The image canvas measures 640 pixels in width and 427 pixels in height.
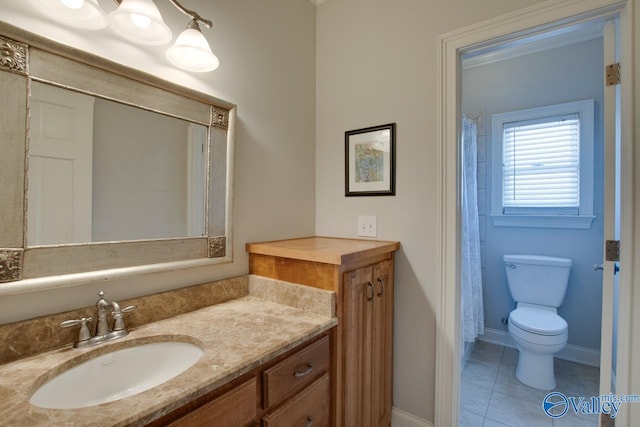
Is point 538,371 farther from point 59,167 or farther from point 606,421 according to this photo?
point 59,167

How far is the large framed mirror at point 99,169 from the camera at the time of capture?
0.84 metres

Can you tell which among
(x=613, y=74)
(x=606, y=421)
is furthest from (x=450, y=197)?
(x=606, y=421)

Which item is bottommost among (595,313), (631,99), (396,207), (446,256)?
(595,313)

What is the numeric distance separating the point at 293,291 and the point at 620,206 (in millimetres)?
1402

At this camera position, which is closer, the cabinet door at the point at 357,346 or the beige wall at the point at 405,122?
the cabinet door at the point at 357,346

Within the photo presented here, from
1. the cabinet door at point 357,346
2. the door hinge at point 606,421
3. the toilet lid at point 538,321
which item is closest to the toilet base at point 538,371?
the toilet lid at point 538,321

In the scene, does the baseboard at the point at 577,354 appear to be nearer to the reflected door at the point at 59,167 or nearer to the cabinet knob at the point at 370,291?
the cabinet knob at the point at 370,291

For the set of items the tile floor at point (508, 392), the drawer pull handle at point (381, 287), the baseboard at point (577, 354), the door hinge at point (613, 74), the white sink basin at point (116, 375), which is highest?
the door hinge at point (613, 74)

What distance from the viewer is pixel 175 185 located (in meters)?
1.22

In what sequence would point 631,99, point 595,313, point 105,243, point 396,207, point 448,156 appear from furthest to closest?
point 595,313 → point 396,207 → point 448,156 → point 631,99 → point 105,243

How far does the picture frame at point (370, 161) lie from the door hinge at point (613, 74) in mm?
911

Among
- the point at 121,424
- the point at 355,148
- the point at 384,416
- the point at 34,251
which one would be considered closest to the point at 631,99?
the point at 355,148

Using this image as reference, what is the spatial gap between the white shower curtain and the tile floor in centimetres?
25

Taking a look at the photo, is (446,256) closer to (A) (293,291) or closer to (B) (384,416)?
(A) (293,291)
